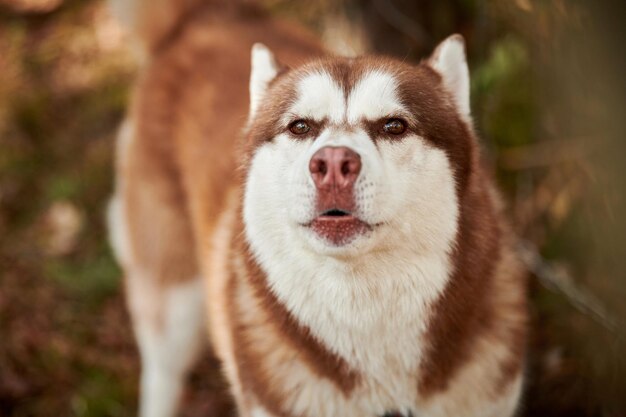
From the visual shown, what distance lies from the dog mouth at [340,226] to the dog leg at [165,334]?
75.3 inches

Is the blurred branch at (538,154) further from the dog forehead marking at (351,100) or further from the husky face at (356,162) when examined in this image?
the dog forehead marking at (351,100)

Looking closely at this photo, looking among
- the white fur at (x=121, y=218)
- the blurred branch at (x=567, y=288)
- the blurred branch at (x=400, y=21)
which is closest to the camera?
the blurred branch at (x=567, y=288)

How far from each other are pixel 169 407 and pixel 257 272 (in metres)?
2.00

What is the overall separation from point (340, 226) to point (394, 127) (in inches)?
17.9

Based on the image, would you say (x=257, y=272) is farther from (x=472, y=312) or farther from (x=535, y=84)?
(x=535, y=84)

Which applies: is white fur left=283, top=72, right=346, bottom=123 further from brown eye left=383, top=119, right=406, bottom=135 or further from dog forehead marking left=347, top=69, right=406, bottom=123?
brown eye left=383, top=119, right=406, bottom=135

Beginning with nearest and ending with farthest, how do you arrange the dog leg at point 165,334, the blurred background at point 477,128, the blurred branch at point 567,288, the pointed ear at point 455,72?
1. the pointed ear at point 455,72
2. the blurred background at point 477,128
3. the blurred branch at point 567,288
4. the dog leg at point 165,334

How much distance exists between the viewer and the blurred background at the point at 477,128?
341cm

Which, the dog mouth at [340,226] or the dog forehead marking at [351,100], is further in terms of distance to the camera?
the dog forehead marking at [351,100]

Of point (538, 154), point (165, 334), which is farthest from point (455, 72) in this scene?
point (165, 334)

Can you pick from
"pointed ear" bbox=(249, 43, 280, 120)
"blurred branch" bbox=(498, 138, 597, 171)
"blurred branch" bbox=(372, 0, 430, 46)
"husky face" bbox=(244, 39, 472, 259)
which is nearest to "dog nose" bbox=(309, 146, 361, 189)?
"husky face" bbox=(244, 39, 472, 259)

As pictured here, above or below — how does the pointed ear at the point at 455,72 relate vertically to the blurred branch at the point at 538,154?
above

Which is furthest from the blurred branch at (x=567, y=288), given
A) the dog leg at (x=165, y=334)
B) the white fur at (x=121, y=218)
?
the white fur at (x=121, y=218)

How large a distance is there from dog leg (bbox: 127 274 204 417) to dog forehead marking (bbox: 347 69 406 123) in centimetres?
198
